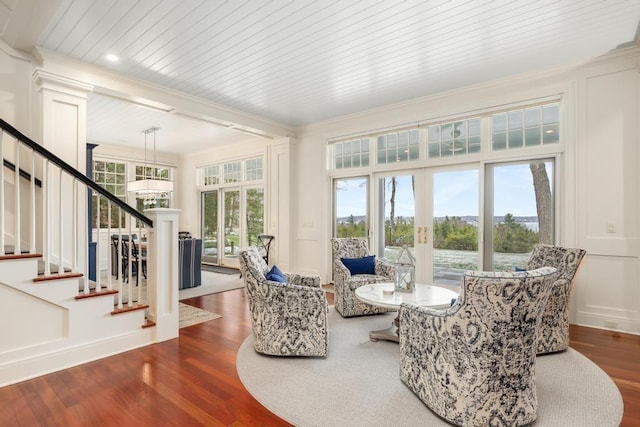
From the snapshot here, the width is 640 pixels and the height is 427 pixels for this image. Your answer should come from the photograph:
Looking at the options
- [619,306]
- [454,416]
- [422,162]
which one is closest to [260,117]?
[422,162]

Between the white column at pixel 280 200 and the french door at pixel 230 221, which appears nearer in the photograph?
the white column at pixel 280 200

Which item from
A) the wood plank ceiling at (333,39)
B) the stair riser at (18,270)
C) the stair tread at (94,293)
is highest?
the wood plank ceiling at (333,39)

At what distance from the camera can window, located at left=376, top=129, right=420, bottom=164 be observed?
513 cm

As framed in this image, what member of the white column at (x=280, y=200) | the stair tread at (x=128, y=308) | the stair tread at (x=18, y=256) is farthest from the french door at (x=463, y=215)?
the stair tread at (x=18, y=256)

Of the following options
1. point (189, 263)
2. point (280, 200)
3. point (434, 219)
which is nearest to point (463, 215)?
point (434, 219)

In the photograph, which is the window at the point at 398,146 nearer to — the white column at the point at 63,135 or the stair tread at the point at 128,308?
the stair tread at the point at 128,308

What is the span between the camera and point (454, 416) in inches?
74.1

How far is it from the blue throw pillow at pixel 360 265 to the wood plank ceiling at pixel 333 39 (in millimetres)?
2341

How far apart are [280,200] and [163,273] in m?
3.40

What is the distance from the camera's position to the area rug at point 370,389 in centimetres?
199

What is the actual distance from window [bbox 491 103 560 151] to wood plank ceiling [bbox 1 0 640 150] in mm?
544

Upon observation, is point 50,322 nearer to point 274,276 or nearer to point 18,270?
point 18,270

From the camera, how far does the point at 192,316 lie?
405 cm

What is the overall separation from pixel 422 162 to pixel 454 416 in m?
3.74
